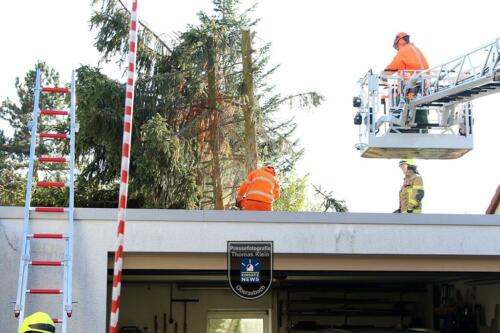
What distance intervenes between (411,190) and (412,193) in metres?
0.05

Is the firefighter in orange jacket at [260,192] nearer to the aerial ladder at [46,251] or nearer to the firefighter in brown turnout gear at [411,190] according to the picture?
the firefighter in brown turnout gear at [411,190]

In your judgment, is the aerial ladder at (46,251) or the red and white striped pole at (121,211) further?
the aerial ladder at (46,251)

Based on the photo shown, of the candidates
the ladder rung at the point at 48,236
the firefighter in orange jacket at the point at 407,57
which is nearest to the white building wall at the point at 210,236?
the ladder rung at the point at 48,236

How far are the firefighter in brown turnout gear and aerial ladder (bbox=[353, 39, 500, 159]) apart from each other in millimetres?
898

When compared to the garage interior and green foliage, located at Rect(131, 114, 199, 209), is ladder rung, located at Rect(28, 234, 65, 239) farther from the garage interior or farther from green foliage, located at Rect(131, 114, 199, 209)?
green foliage, located at Rect(131, 114, 199, 209)

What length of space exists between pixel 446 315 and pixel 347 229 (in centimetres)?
551

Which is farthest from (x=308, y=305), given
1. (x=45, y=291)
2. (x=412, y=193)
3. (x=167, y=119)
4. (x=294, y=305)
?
(x=45, y=291)

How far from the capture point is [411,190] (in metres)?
11.8

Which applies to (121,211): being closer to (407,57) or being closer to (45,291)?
(45,291)

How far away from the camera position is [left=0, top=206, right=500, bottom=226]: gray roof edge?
27.9 feet

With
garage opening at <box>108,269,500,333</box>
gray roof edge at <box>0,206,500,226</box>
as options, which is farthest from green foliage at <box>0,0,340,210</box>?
gray roof edge at <box>0,206,500,226</box>

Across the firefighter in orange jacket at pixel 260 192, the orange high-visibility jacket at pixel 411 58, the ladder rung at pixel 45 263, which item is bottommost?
the ladder rung at pixel 45 263

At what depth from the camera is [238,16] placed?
806 inches

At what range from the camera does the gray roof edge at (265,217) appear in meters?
8.50
